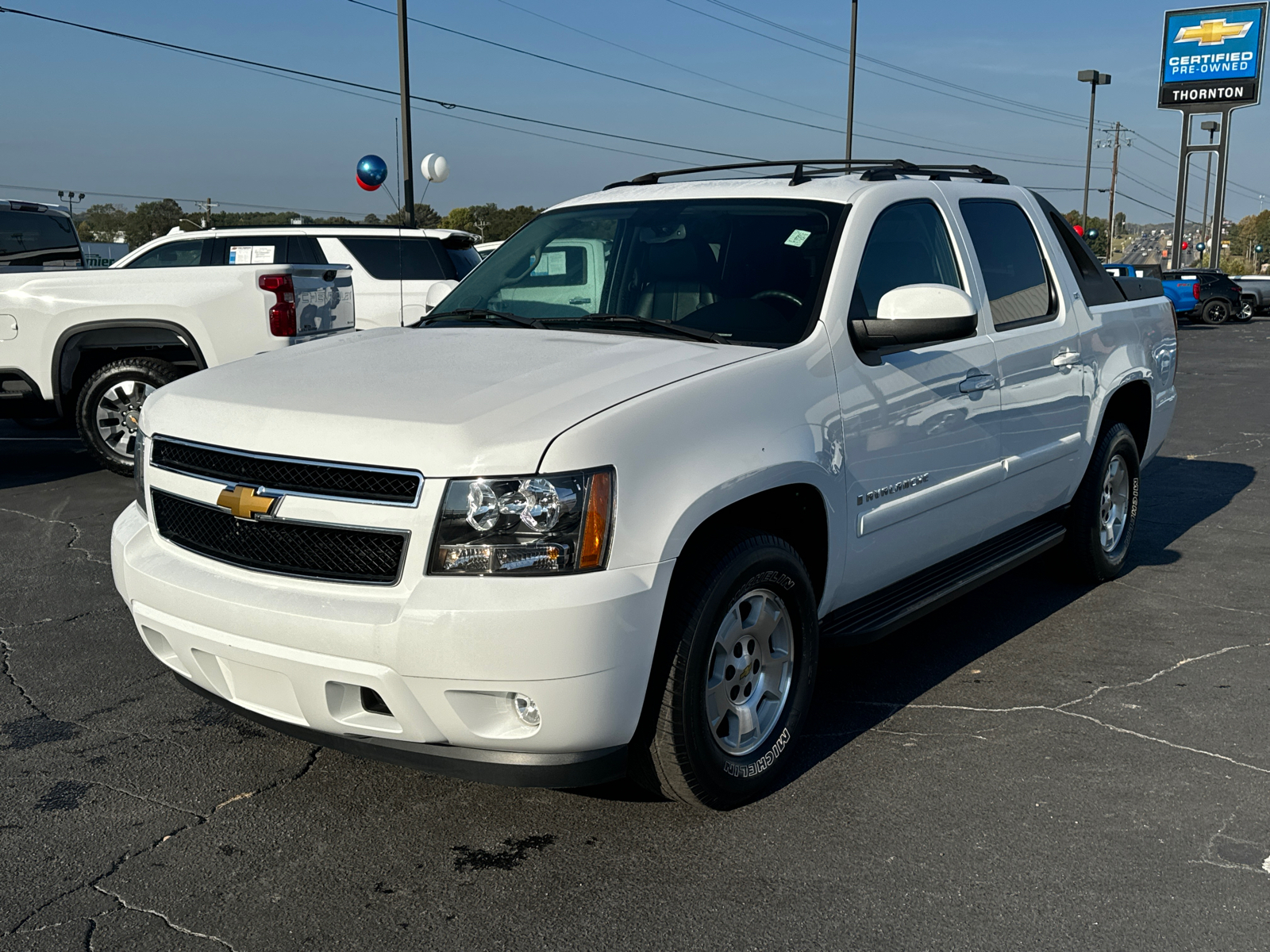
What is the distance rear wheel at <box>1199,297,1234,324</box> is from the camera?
34.7 metres

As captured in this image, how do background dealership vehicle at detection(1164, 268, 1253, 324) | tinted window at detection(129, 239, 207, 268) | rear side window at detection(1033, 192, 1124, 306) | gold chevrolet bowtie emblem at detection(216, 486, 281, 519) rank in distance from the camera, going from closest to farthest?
gold chevrolet bowtie emblem at detection(216, 486, 281, 519) < rear side window at detection(1033, 192, 1124, 306) < tinted window at detection(129, 239, 207, 268) < background dealership vehicle at detection(1164, 268, 1253, 324)

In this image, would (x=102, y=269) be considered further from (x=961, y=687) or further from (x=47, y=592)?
(x=961, y=687)

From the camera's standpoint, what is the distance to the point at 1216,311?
115 ft

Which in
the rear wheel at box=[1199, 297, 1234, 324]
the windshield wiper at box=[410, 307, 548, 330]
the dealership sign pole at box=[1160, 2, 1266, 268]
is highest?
the dealership sign pole at box=[1160, 2, 1266, 268]

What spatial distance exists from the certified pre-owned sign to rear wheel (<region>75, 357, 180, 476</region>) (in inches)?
2119

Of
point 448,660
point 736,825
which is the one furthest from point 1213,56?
point 448,660

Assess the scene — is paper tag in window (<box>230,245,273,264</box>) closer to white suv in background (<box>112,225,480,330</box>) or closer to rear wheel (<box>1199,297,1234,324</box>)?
white suv in background (<box>112,225,480,330</box>)

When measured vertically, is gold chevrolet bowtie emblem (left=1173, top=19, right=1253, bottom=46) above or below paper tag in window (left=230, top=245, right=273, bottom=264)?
above

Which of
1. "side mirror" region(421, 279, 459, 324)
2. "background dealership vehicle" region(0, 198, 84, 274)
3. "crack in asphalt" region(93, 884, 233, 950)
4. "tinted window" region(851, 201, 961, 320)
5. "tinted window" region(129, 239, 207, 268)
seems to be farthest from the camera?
"tinted window" region(129, 239, 207, 268)

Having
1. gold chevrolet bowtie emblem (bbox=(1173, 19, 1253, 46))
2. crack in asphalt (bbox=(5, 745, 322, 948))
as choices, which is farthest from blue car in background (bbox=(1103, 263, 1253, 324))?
crack in asphalt (bbox=(5, 745, 322, 948))

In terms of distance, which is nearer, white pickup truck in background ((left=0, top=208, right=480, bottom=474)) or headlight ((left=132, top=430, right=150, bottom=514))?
headlight ((left=132, top=430, right=150, bottom=514))

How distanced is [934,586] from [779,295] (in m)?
1.25

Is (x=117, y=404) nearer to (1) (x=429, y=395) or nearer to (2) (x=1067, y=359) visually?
(1) (x=429, y=395)

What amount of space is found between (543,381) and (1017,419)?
2351 millimetres
